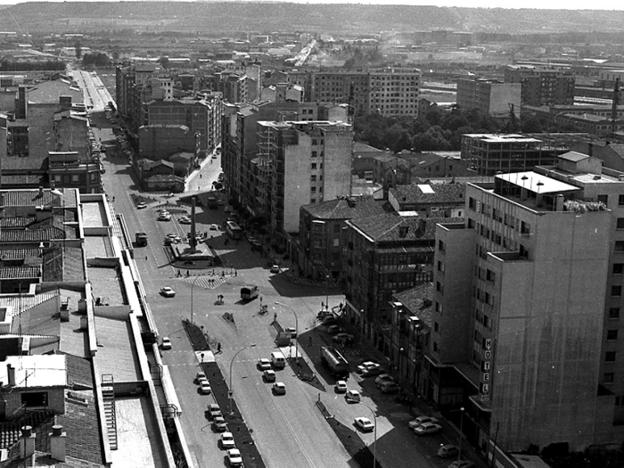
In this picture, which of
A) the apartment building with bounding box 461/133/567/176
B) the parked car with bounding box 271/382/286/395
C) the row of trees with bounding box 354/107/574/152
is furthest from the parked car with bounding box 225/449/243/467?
the row of trees with bounding box 354/107/574/152

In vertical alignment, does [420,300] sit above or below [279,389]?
above

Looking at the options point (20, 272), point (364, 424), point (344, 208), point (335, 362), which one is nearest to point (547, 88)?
point (344, 208)

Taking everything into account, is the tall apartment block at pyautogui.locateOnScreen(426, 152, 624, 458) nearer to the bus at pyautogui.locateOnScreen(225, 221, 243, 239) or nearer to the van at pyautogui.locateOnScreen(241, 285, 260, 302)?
the van at pyautogui.locateOnScreen(241, 285, 260, 302)

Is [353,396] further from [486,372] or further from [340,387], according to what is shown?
[486,372]

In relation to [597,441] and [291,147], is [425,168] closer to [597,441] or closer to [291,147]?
[291,147]

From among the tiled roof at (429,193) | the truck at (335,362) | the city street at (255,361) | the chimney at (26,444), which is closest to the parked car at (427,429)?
the city street at (255,361)

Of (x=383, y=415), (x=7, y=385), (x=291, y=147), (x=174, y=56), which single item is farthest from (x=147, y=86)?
(x=174, y=56)
